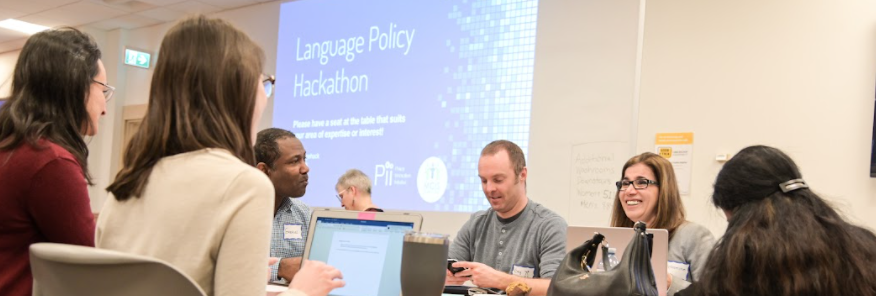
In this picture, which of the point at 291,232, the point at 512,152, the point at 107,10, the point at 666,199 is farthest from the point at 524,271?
the point at 107,10

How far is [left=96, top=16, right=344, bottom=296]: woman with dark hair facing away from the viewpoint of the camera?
3.51 ft

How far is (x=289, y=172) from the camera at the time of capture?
261 centimetres

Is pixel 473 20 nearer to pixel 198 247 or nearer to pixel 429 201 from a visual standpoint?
pixel 429 201

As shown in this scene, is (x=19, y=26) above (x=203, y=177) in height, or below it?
above

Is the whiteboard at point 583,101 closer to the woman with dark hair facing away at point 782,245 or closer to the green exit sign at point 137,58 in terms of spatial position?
the woman with dark hair facing away at point 782,245

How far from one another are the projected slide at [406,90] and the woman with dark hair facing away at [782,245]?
9.64 feet

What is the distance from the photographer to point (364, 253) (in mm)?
1865

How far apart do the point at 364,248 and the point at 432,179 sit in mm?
3108

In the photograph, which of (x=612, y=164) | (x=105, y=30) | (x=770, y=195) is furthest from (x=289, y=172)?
(x=105, y=30)

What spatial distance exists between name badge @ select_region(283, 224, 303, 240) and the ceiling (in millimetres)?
4297

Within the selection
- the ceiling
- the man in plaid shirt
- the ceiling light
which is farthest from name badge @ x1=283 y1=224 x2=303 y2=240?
the ceiling light

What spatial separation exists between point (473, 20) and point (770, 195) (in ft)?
10.9

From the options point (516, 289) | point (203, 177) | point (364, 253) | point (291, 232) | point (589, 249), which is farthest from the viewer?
point (291, 232)

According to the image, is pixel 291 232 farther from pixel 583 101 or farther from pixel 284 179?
pixel 583 101
